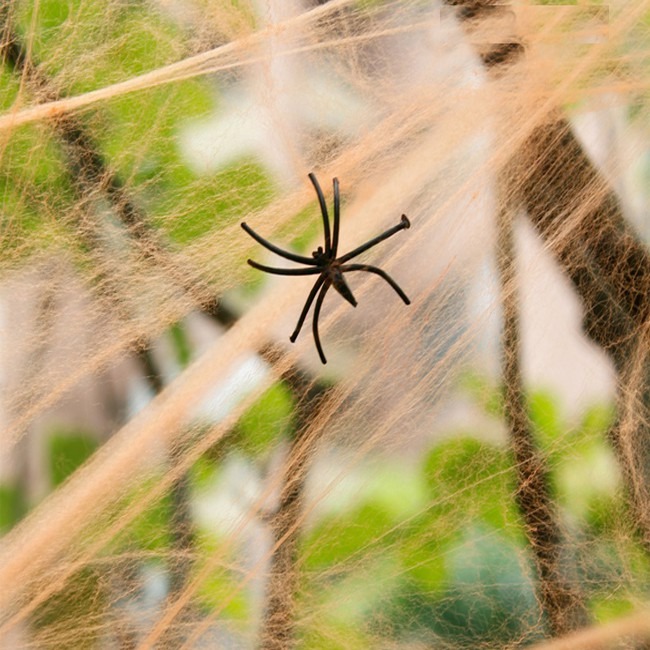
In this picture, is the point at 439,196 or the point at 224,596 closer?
the point at 224,596

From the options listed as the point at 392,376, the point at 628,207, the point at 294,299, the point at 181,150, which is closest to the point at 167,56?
the point at 181,150

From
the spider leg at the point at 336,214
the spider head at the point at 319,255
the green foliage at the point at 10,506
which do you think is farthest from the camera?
the green foliage at the point at 10,506

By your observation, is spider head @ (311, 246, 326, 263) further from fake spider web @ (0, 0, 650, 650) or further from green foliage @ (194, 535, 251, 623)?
green foliage @ (194, 535, 251, 623)

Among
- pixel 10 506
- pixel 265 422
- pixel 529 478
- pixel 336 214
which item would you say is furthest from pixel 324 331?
pixel 10 506

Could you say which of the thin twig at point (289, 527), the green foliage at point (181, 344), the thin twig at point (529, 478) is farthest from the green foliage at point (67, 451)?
the thin twig at point (529, 478)

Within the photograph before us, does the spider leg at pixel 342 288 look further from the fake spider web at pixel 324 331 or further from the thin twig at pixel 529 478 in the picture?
the thin twig at pixel 529 478

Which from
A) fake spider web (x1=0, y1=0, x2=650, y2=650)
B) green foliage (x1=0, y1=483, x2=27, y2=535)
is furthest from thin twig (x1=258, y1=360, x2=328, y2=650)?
green foliage (x1=0, y1=483, x2=27, y2=535)

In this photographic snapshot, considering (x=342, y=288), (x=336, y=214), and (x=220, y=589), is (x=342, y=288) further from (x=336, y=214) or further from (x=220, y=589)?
(x=220, y=589)

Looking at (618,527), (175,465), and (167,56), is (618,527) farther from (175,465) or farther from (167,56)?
(167,56)
